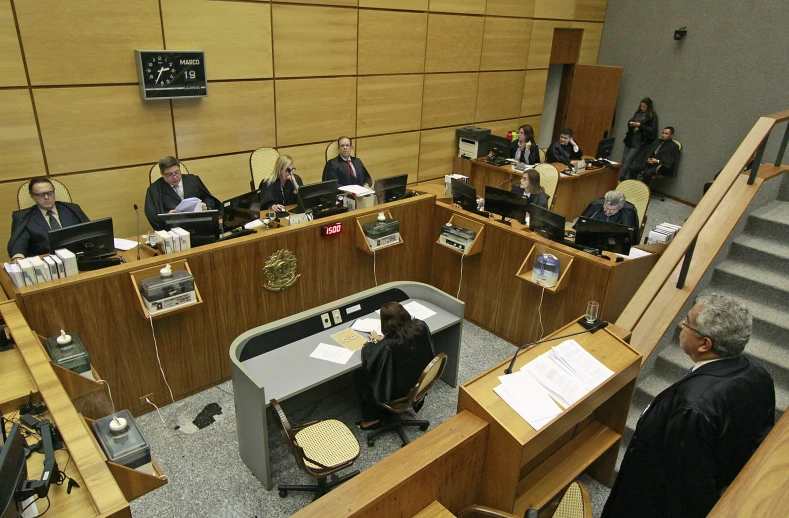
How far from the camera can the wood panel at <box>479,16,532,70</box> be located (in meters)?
8.12

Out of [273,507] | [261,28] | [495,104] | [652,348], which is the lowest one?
[273,507]

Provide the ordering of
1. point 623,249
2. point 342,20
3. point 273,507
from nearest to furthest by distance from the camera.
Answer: point 273,507 < point 623,249 < point 342,20

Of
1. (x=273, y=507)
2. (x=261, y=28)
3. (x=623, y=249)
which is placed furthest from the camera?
(x=261, y=28)

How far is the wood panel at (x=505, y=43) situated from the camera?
8.12 m

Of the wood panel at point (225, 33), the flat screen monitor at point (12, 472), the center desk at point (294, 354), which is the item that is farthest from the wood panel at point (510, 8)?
the flat screen monitor at point (12, 472)

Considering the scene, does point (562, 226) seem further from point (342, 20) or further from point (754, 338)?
point (342, 20)

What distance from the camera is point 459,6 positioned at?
7.54 metres

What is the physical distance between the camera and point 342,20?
6430 millimetres

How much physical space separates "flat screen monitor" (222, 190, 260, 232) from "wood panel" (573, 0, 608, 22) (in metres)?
7.10

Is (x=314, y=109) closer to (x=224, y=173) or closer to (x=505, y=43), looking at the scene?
(x=224, y=173)

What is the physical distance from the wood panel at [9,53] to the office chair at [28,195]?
87 centimetres

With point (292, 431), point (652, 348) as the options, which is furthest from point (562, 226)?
point (292, 431)

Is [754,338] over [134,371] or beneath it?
over

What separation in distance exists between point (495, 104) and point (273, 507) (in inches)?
283
